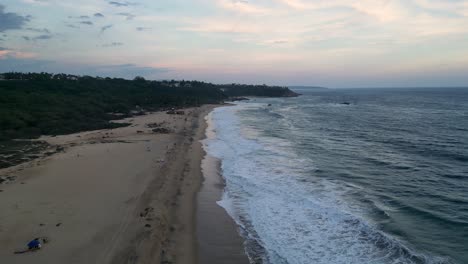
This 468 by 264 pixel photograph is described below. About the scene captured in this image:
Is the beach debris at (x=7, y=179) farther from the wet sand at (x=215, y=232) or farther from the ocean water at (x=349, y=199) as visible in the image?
the ocean water at (x=349, y=199)

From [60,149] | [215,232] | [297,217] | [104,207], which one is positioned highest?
[60,149]

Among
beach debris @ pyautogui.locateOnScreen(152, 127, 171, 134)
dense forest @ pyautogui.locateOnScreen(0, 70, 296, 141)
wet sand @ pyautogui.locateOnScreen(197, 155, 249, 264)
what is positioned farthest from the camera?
beach debris @ pyautogui.locateOnScreen(152, 127, 171, 134)

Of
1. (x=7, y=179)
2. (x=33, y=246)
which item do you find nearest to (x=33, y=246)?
(x=33, y=246)

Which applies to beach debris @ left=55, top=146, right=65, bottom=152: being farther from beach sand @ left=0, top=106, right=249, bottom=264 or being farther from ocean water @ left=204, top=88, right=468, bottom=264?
ocean water @ left=204, top=88, right=468, bottom=264

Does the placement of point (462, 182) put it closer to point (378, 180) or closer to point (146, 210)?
point (378, 180)

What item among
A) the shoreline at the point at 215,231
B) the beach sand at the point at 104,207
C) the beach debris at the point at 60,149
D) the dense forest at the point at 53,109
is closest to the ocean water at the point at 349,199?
the shoreline at the point at 215,231

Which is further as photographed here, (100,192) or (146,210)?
(100,192)

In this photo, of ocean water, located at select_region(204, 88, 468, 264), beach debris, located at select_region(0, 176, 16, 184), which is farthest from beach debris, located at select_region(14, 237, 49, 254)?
beach debris, located at select_region(0, 176, 16, 184)

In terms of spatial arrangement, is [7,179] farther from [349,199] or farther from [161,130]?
[161,130]

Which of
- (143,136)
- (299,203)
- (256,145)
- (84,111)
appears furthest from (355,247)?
(84,111)
